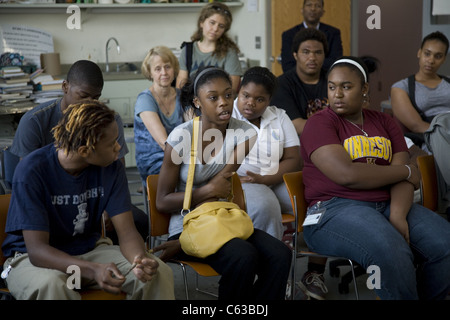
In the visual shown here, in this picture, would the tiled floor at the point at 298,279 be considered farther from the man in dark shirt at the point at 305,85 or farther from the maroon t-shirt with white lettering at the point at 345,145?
the man in dark shirt at the point at 305,85

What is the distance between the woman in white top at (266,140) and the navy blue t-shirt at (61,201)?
41.6 inches

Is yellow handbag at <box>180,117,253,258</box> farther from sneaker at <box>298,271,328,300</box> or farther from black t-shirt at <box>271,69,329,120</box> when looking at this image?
black t-shirt at <box>271,69,329,120</box>

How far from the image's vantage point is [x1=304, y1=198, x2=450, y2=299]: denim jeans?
2.42 meters

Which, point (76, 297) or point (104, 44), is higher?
point (104, 44)

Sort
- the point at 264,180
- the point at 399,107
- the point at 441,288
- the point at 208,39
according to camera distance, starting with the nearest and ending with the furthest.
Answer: the point at 441,288 → the point at 264,180 → the point at 399,107 → the point at 208,39

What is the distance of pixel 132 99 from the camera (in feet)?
19.7

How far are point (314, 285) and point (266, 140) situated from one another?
847mm

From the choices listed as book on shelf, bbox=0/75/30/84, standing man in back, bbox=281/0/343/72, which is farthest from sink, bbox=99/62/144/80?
standing man in back, bbox=281/0/343/72

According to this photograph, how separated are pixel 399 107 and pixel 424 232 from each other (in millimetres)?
1875
